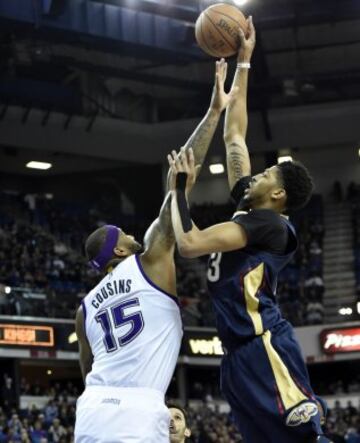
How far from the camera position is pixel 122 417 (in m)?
5.71

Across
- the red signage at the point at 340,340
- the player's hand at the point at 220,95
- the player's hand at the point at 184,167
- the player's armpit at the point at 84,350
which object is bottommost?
the player's armpit at the point at 84,350

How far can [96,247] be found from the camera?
611 cm

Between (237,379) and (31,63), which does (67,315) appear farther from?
(237,379)

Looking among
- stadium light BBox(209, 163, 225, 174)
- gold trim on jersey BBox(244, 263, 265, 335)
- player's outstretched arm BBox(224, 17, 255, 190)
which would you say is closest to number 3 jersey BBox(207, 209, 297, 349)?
gold trim on jersey BBox(244, 263, 265, 335)

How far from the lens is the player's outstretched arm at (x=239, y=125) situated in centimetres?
667

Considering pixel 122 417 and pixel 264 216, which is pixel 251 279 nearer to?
pixel 264 216

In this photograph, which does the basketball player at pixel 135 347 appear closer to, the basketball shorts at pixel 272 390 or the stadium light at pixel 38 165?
the basketball shorts at pixel 272 390

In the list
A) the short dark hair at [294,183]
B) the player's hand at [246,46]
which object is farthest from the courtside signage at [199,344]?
the short dark hair at [294,183]

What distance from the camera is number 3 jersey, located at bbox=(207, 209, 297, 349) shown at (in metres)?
5.78

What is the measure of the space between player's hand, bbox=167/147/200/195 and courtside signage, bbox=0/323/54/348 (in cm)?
2066

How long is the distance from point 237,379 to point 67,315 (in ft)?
69.8

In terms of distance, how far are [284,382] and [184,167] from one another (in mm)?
1294

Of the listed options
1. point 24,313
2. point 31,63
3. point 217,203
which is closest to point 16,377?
point 24,313

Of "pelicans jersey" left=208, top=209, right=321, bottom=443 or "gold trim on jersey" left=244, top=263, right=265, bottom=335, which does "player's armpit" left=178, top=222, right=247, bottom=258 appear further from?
"gold trim on jersey" left=244, top=263, right=265, bottom=335
